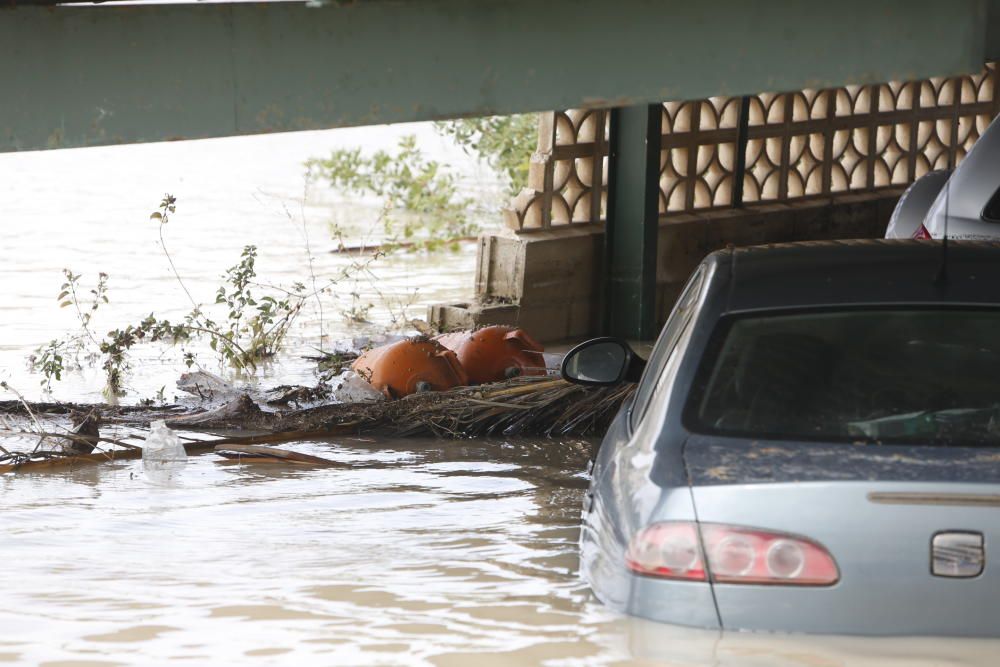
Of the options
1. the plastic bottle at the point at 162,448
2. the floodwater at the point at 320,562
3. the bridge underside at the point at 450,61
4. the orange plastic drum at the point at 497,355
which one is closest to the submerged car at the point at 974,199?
the bridge underside at the point at 450,61

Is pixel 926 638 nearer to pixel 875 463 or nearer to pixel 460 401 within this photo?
pixel 875 463

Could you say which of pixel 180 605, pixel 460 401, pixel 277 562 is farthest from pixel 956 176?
pixel 180 605

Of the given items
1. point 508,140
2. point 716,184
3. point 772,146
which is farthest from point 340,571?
point 508,140

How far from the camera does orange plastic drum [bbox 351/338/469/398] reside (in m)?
8.26

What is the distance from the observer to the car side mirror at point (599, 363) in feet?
16.0

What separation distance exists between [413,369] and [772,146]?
472 centimetres

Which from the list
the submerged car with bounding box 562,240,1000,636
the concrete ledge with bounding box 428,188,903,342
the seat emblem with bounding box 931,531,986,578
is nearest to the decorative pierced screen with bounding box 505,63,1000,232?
the concrete ledge with bounding box 428,188,903,342

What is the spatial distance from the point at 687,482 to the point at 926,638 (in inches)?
24.9

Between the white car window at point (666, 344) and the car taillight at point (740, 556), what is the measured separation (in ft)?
2.18

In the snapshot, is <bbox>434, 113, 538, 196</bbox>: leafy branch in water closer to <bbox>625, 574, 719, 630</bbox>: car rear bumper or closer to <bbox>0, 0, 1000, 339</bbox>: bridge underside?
<bbox>0, 0, 1000, 339</bbox>: bridge underside

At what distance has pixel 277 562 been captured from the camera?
523cm

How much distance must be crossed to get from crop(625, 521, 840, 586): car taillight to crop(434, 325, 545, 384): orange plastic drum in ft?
16.7

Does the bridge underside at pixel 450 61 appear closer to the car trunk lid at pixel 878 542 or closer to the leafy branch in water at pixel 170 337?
the leafy branch in water at pixel 170 337

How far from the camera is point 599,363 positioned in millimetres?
4914
